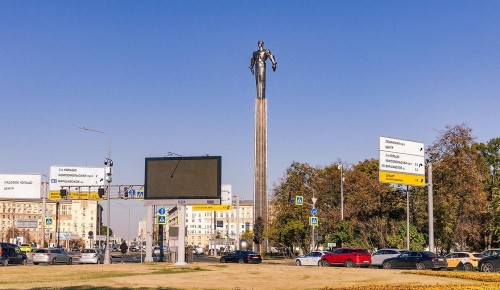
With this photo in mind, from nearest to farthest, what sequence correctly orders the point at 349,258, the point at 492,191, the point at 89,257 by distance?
the point at 349,258, the point at 89,257, the point at 492,191

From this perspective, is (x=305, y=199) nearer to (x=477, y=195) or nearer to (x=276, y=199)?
(x=276, y=199)

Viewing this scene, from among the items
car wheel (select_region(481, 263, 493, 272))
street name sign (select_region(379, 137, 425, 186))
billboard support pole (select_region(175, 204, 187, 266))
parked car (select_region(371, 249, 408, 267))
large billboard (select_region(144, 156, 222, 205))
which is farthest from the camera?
street name sign (select_region(379, 137, 425, 186))

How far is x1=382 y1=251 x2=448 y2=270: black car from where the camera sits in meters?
44.3

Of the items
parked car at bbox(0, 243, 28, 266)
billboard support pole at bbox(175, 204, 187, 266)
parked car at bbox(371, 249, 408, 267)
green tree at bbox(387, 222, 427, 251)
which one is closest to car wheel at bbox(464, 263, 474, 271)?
parked car at bbox(371, 249, 408, 267)

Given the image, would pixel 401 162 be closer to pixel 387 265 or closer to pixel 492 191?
pixel 387 265

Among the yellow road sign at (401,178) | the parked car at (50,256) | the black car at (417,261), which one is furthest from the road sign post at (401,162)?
the parked car at (50,256)

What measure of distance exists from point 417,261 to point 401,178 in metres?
11.2

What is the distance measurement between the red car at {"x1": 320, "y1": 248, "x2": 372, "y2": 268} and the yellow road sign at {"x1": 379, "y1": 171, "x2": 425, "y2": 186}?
23.0ft

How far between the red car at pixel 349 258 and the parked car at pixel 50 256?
2294cm

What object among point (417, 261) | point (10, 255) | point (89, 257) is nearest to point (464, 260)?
point (417, 261)

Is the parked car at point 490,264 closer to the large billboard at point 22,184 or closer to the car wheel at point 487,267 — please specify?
the car wheel at point 487,267

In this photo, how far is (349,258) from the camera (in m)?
49.4

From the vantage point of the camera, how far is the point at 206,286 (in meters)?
26.5

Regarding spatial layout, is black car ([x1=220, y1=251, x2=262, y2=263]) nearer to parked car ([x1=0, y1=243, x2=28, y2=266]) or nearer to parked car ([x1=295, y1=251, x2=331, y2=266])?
parked car ([x1=295, y1=251, x2=331, y2=266])
